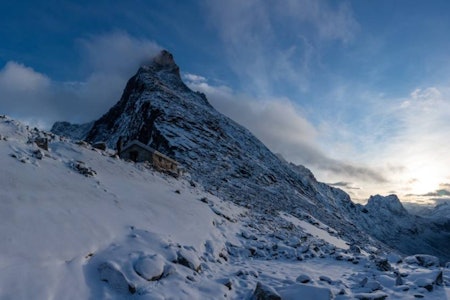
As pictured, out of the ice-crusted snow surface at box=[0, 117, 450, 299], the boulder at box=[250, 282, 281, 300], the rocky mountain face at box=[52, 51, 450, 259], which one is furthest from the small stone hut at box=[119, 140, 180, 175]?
the boulder at box=[250, 282, 281, 300]

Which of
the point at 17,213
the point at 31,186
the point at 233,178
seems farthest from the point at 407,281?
the point at 233,178

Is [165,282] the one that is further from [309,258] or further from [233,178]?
[233,178]

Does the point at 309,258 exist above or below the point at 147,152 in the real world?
below

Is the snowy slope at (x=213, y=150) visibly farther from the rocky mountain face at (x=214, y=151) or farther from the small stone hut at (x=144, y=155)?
the small stone hut at (x=144, y=155)

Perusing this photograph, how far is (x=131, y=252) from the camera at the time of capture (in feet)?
30.3

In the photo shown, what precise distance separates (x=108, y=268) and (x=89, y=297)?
0.94m

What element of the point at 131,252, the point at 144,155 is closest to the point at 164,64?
the point at 144,155

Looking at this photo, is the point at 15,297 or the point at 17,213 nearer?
the point at 15,297

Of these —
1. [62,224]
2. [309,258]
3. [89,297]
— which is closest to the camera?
[89,297]

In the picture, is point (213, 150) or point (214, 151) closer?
point (214, 151)

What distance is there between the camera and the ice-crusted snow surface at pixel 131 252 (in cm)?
754

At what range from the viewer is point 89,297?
709 cm

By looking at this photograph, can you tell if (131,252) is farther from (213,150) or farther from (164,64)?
(164,64)

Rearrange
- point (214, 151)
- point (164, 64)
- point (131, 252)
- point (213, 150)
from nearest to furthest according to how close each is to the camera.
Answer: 1. point (131, 252)
2. point (214, 151)
3. point (213, 150)
4. point (164, 64)
